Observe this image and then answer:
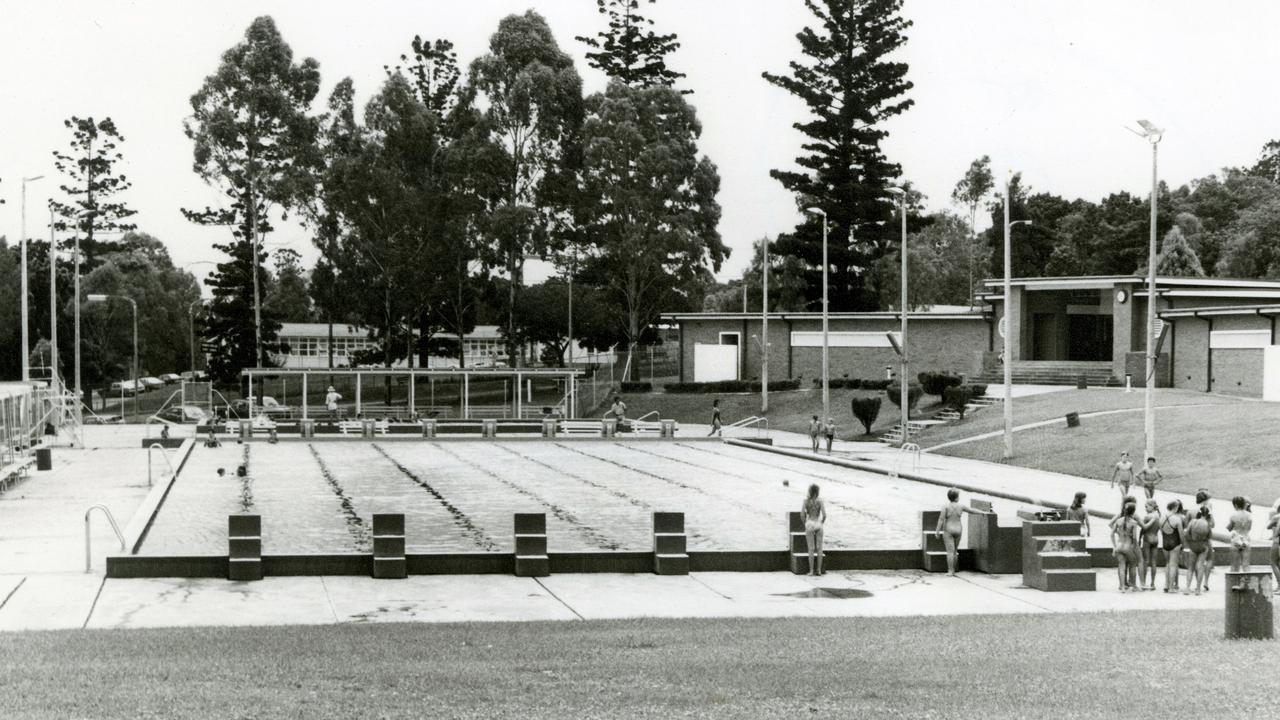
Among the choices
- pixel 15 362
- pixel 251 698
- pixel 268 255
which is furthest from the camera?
pixel 15 362

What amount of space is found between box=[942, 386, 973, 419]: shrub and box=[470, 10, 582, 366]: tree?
92.5 feet

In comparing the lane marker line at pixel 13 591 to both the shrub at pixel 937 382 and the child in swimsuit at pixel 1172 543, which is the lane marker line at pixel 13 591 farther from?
the shrub at pixel 937 382

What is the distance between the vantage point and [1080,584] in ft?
68.3

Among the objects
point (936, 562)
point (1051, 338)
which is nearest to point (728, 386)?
point (1051, 338)

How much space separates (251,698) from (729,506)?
20.4 meters

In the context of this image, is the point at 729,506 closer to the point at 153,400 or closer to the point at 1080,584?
the point at 1080,584

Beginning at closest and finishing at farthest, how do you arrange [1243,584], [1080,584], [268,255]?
[1243,584] < [1080,584] < [268,255]

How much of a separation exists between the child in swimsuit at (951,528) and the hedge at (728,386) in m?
46.7

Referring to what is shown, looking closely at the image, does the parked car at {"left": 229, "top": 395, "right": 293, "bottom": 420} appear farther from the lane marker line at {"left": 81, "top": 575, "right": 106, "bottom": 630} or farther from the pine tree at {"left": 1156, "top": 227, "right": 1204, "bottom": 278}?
the pine tree at {"left": 1156, "top": 227, "right": 1204, "bottom": 278}

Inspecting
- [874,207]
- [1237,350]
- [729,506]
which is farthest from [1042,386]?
[729,506]

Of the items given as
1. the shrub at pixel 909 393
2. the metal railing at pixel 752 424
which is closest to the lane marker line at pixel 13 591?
the shrub at pixel 909 393

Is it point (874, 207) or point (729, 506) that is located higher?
point (874, 207)

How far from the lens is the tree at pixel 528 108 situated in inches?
2980

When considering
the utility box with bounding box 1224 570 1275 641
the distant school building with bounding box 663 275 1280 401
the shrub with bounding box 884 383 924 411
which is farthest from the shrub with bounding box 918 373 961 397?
the utility box with bounding box 1224 570 1275 641
